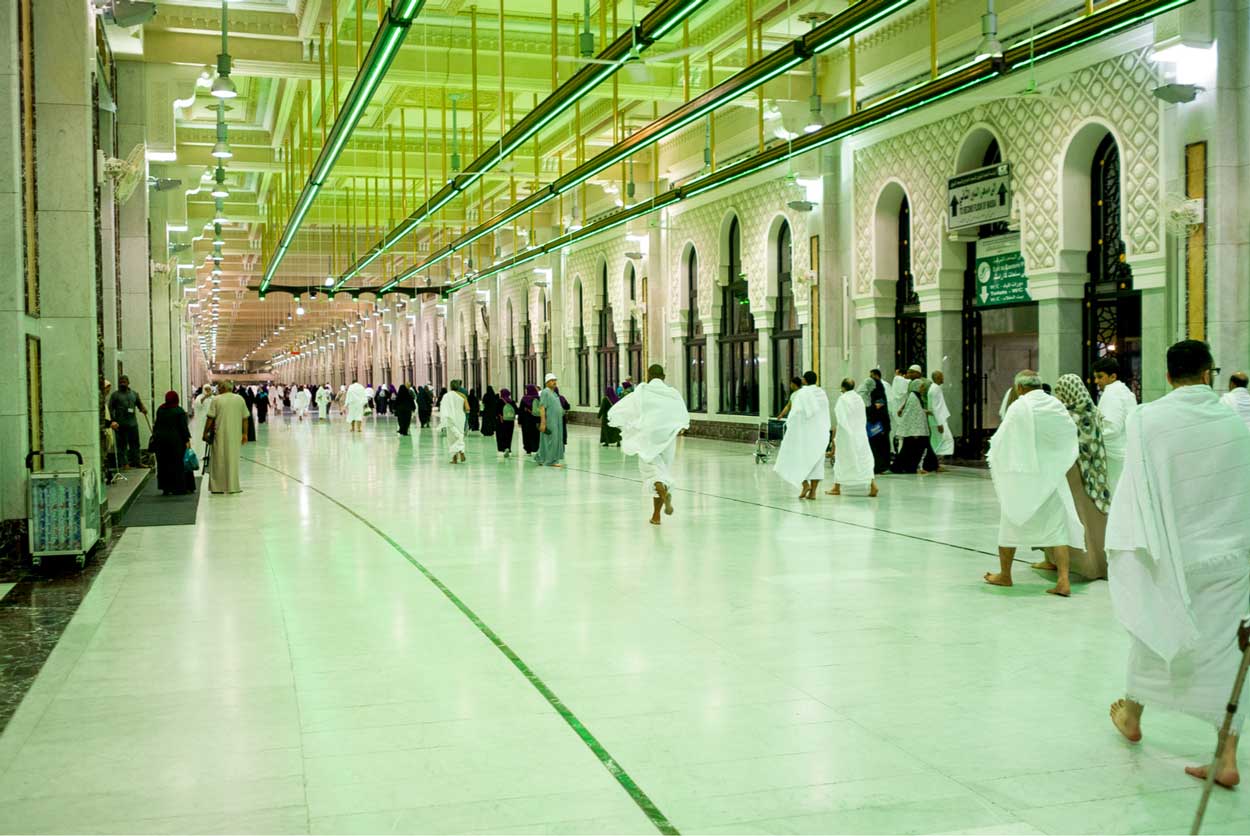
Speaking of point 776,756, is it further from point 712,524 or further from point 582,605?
point 712,524

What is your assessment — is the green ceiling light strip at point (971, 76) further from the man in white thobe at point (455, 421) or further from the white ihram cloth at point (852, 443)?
the man in white thobe at point (455, 421)

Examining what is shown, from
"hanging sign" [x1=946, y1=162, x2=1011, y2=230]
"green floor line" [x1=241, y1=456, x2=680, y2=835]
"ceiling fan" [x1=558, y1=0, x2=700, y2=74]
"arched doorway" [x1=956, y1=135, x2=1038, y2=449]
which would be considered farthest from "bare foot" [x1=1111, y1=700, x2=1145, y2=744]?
"arched doorway" [x1=956, y1=135, x2=1038, y2=449]

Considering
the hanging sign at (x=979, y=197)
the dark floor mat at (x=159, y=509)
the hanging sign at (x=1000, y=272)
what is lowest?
the dark floor mat at (x=159, y=509)

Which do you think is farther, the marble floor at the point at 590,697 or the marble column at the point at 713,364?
the marble column at the point at 713,364

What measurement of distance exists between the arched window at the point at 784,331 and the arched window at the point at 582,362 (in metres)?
10.7

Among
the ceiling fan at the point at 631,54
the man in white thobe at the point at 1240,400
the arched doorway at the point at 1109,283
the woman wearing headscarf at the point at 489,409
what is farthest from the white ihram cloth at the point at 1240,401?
the woman wearing headscarf at the point at 489,409

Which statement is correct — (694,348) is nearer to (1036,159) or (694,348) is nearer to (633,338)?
(633,338)

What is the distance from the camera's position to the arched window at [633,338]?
89.6ft

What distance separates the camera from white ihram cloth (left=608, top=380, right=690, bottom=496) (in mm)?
10164

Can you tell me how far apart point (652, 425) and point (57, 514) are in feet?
15.7

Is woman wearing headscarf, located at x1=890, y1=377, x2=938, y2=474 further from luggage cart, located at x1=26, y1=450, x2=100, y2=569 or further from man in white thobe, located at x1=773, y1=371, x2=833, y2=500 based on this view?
luggage cart, located at x1=26, y1=450, x2=100, y2=569

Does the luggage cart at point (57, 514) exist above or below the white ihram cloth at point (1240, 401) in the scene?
below

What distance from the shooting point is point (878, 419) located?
48.6 ft

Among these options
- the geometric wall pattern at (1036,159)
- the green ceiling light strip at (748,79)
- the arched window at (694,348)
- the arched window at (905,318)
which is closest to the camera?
the green ceiling light strip at (748,79)
